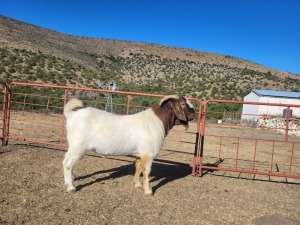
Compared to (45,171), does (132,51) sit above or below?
above

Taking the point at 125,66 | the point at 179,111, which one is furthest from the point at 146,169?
the point at 125,66

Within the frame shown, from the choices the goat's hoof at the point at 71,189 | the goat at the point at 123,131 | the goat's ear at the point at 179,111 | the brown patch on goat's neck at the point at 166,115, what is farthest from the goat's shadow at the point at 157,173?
the goat's ear at the point at 179,111

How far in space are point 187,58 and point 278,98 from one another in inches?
2171

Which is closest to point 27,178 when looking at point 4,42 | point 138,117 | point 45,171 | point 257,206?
point 45,171

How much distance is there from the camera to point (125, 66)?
7700 cm

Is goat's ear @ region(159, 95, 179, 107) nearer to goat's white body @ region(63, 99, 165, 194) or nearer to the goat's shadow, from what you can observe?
goat's white body @ region(63, 99, 165, 194)

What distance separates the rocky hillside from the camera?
46781 mm

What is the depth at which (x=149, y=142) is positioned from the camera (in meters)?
6.42

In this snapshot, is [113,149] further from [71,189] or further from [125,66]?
[125,66]

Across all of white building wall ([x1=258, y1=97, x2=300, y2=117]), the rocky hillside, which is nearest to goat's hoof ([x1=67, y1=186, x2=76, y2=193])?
white building wall ([x1=258, y1=97, x2=300, y2=117])

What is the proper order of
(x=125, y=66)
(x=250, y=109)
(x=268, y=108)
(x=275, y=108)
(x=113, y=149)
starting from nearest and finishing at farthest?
(x=113, y=149), (x=268, y=108), (x=275, y=108), (x=250, y=109), (x=125, y=66)

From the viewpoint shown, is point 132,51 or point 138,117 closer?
point 138,117

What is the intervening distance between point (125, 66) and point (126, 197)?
7195cm

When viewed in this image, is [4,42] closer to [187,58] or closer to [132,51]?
[132,51]
